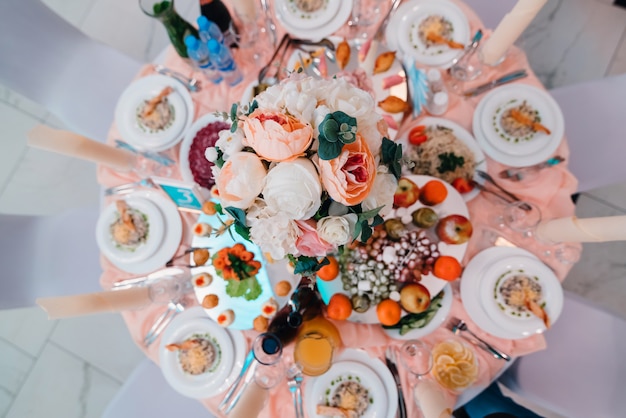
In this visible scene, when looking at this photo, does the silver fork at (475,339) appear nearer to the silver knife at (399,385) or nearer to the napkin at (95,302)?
the silver knife at (399,385)

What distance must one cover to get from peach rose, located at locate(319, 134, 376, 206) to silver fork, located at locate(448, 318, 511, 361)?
80 cm

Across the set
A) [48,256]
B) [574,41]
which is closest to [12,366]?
[48,256]

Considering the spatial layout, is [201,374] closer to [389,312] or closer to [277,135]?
[389,312]

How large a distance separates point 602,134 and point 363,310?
127 cm

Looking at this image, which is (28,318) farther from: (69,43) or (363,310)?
(363,310)

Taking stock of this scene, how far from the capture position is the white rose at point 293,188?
2.49 feet

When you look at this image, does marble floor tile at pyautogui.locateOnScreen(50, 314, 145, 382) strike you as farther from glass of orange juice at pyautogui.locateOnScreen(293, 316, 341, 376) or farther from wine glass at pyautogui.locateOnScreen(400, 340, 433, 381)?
wine glass at pyautogui.locateOnScreen(400, 340, 433, 381)

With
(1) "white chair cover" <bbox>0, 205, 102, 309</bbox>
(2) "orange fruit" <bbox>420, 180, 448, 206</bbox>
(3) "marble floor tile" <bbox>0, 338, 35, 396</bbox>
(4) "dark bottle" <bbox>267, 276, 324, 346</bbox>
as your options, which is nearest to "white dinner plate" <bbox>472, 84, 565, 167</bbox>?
(2) "orange fruit" <bbox>420, 180, 448, 206</bbox>

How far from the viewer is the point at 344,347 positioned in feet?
4.44

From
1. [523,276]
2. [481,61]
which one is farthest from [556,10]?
[523,276]

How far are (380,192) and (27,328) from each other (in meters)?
2.74

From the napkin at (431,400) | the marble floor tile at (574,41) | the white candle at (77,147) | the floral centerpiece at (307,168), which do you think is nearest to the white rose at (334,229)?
the floral centerpiece at (307,168)

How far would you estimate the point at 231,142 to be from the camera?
86cm

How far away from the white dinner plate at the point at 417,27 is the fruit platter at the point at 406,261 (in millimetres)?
470
